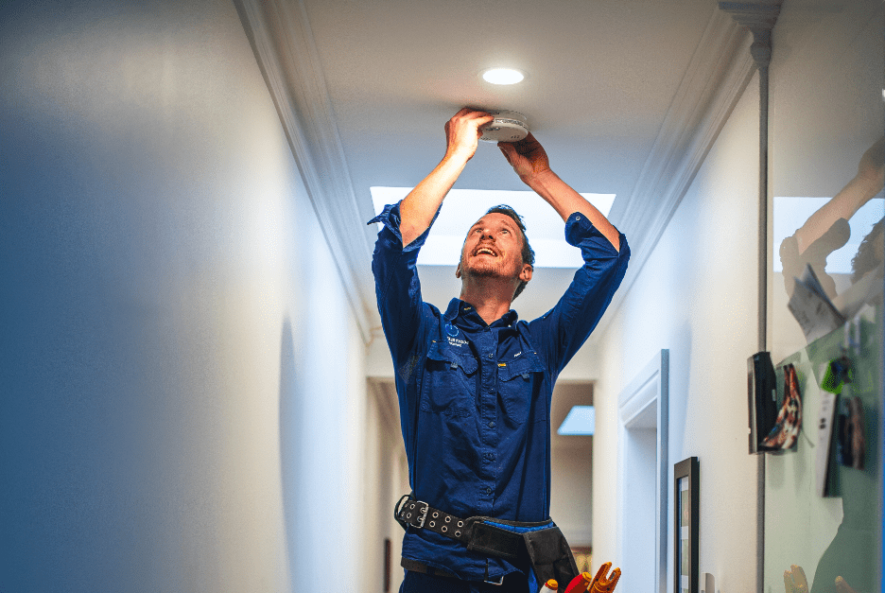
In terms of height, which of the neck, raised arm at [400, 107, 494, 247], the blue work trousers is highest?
raised arm at [400, 107, 494, 247]

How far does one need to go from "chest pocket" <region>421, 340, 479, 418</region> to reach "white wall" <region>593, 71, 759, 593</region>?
2.22 ft

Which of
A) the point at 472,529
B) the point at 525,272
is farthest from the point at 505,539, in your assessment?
the point at 525,272

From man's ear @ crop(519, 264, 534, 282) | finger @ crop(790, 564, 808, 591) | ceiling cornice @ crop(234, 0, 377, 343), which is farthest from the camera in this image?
man's ear @ crop(519, 264, 534, 282)

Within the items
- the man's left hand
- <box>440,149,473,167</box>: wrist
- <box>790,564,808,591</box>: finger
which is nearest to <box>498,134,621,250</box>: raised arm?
the man's left hand

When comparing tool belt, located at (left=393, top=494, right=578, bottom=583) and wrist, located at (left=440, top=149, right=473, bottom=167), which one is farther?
wrist, located at (left=440, top=149, right=473, bottom=167)

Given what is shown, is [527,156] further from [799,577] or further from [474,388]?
[799,577]

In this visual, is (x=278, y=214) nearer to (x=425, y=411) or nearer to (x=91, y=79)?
(x=425, y=411)

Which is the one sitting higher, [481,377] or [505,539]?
[481,377]

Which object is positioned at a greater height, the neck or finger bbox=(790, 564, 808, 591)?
the neck

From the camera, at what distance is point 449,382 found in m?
2.30

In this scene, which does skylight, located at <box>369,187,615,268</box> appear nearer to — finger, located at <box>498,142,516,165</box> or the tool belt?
finger, located at <box>498,142,516,165</box>

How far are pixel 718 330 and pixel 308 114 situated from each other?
1332mm

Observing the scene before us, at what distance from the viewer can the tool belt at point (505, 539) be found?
209 cm

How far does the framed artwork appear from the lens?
96.7 inches
